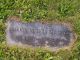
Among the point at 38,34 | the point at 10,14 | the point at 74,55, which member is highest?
the point at 10,14

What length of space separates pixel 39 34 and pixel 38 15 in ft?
2.68

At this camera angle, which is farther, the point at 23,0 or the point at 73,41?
the point at 23,0

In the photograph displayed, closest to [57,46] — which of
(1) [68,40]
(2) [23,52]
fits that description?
(1) [68,40]

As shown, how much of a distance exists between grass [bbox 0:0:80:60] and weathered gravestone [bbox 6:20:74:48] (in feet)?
0.78

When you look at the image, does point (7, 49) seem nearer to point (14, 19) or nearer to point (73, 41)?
point (14, 19)

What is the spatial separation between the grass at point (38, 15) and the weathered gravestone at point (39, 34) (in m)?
0.24

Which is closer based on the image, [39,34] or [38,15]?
[39,34]

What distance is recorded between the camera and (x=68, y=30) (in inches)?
390

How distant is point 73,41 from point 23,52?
1.86 m

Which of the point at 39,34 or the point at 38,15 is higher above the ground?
the point at 38,15

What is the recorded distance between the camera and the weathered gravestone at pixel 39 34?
31.6ft

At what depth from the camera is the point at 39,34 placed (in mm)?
9836

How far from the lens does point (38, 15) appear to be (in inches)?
402

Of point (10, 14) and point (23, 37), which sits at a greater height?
point (10, 14)
